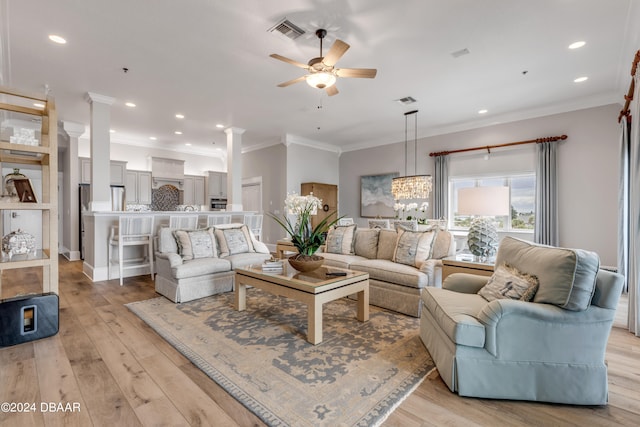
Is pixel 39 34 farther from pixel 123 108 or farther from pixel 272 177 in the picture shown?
pixel 272 177

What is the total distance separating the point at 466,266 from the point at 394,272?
0.75 meters

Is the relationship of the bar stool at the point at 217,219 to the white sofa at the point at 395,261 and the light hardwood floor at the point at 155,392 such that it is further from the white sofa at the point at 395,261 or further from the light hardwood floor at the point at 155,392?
the light hardwood floor at the point at 155,392

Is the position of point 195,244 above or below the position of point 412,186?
below

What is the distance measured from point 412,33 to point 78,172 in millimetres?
7488

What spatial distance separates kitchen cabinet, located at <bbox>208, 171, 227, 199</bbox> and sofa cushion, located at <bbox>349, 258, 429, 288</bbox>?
646cm

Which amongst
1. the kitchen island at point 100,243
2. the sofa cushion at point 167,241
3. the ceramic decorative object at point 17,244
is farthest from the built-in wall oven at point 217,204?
the ceramic decorative object at point 17,244

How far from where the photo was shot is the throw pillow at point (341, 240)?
4.41 metres

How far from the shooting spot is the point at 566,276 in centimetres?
177

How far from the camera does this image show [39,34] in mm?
3133

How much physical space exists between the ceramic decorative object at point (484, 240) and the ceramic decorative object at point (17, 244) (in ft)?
14.2

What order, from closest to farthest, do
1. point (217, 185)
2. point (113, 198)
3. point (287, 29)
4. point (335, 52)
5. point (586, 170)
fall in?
point (335, 52) < point (287, 29) < point (586, 170) < point (113, 198) < point (217, 185)

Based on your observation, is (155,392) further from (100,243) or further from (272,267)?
(100,243)

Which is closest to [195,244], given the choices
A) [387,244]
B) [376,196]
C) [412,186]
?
[387,244]

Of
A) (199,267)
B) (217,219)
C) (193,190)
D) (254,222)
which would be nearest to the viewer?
(199,267)
